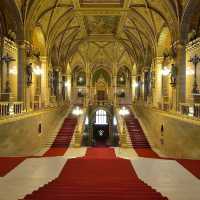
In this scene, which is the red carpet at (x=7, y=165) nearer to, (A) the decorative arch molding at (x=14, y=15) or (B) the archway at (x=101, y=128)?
(A) the decorative arch molding at (x=14, y=15)

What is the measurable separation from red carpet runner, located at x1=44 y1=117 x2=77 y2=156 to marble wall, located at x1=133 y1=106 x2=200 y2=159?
5.83m

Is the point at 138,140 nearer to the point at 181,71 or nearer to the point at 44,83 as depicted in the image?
the point at 181,71

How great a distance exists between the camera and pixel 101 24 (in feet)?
92.4

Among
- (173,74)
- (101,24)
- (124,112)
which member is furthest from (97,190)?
(124,112)

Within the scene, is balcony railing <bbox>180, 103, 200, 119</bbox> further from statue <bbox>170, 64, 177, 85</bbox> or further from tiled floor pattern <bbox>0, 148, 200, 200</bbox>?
tiled floor pattern <bbox>0, 148, 200, 200</bbox>

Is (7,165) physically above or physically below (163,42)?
below

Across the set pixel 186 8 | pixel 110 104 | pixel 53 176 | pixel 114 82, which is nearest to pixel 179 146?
pixel 186 8

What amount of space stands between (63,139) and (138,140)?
17.5 feet

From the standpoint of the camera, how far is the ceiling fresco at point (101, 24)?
26394mm

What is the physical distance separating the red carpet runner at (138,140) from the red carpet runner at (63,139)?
15.0ft

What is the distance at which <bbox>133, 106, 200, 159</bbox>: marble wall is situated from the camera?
12443mm

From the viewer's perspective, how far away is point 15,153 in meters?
14.5

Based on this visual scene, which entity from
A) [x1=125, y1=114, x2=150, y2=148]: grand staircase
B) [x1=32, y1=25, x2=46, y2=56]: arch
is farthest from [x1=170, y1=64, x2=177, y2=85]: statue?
[x1=32, y1=25, x2=46, y2=56]: arch

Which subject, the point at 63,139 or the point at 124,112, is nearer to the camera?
the point at 63,139
